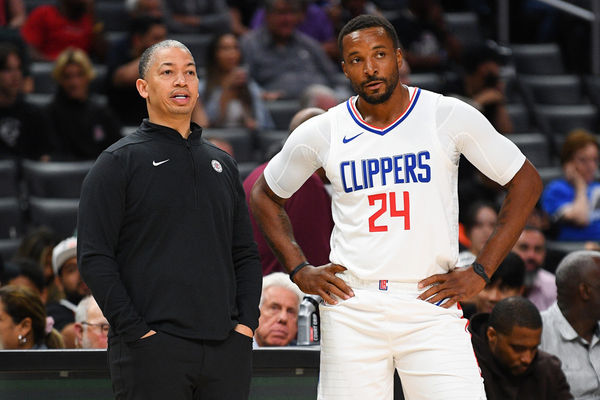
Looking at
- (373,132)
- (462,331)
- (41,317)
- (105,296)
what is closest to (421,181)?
(373,132)

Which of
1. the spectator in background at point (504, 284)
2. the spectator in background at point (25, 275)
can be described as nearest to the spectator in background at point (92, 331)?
the spectator in background at point (25, 275)

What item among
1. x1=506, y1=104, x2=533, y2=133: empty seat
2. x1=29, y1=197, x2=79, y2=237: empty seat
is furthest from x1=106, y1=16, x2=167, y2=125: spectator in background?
x1=506, y1=104, x2=533, y2=133: empty seat

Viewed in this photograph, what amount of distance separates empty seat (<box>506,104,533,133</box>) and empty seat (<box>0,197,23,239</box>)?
4.55 metres

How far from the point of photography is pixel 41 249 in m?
6.79

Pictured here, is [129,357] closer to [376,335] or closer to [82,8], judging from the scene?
[376,335]

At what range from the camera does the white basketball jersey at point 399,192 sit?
3.52 m

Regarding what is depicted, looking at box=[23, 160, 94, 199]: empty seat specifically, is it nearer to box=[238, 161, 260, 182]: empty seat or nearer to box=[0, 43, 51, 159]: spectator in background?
box=[0, 43, 51, 159]: spectator in background

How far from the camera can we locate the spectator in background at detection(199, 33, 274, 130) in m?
8.40

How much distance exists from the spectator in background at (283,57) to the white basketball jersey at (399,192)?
5.42 meters

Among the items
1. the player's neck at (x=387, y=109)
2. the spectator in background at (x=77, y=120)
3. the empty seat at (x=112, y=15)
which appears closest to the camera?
the player's neck at (x=387, y=109)

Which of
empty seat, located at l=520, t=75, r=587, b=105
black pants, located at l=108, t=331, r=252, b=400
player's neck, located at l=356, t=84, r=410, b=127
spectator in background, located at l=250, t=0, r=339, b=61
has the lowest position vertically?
black pants, located at l=108, t=331, r=252, b=400

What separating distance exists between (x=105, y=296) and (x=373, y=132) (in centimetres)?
108

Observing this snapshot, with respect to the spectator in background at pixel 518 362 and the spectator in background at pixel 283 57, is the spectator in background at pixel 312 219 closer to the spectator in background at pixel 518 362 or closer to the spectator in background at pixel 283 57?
the spectator in background at pixel 518 362

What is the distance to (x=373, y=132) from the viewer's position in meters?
3.61
